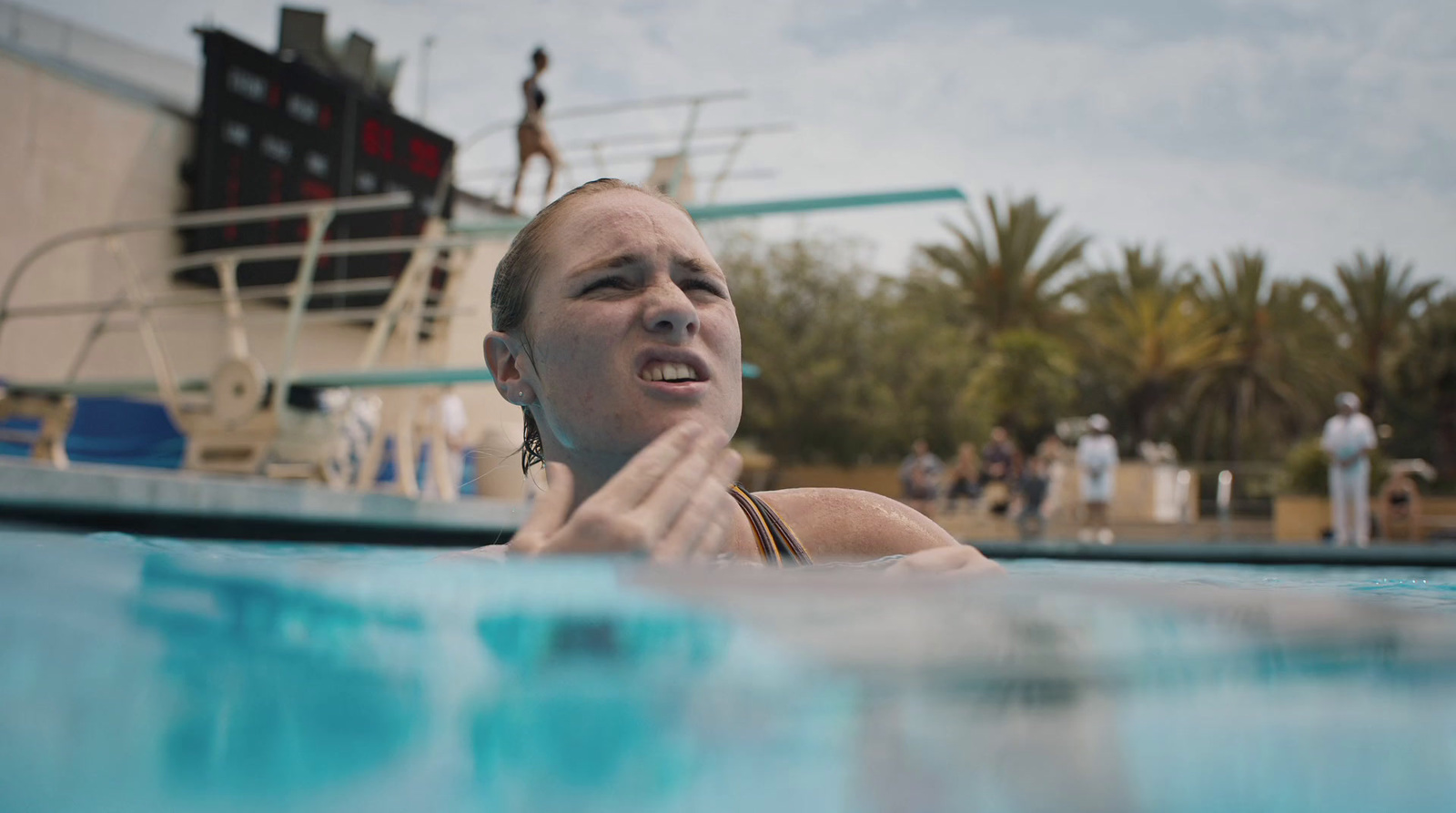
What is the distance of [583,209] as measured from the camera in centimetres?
141

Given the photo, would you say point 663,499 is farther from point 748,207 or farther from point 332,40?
point 332,40

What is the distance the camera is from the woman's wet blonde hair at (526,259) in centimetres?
141

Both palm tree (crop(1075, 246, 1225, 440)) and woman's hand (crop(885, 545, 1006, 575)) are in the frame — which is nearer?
woman's hand (crop(885, 545, 1006, 575))

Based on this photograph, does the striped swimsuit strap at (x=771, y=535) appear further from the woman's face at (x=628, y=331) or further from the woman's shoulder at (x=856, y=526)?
the woman's face at (x=628, y=331)

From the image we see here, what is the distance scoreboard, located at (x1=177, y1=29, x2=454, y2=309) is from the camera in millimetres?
9086

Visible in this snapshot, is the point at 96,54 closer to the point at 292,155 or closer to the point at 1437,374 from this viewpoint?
the point at 292,155

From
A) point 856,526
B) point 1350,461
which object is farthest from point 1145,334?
point 856,526

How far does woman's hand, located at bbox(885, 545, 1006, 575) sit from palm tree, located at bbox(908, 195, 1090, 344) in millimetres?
24842

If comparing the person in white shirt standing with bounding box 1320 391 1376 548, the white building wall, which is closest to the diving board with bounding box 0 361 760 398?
the white building wall

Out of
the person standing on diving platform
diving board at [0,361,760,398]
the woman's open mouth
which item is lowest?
the woman's open mouth

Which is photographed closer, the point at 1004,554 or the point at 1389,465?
the point at 1004,554

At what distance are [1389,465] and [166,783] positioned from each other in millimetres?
17597

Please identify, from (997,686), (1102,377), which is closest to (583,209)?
(997,686)

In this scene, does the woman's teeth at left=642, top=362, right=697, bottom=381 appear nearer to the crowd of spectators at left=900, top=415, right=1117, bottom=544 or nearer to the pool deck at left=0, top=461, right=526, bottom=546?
the pool deck at left=0, top=461, right=526, bottom=546
